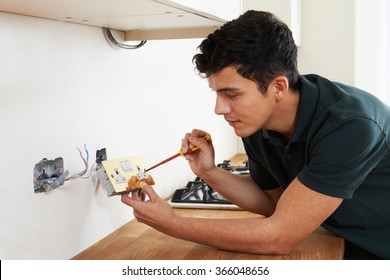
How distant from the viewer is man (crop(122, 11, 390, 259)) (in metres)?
1.26

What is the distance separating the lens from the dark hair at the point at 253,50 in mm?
1285

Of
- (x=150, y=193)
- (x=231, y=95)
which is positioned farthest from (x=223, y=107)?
(x=150, y=193)

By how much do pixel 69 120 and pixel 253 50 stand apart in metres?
0.50

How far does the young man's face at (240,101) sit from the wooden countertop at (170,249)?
31 centimetres

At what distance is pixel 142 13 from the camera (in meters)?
1.30

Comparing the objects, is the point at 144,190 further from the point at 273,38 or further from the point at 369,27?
the point at 369,27

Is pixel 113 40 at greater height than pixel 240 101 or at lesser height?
greater

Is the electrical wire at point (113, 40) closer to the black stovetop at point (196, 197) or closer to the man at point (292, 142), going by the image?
the man at point (292, 142)

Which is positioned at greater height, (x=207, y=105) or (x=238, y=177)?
(x=207, y=105)

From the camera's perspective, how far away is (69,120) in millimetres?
1388

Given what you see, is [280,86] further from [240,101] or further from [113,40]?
[113,40]

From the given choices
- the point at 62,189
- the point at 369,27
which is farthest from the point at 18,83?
the point at 369,27

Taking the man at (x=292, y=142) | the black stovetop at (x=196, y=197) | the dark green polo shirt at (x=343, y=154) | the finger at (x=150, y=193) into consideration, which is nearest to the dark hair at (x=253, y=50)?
the man at (x=292, y=142)

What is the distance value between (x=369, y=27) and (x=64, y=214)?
8.42 feet
